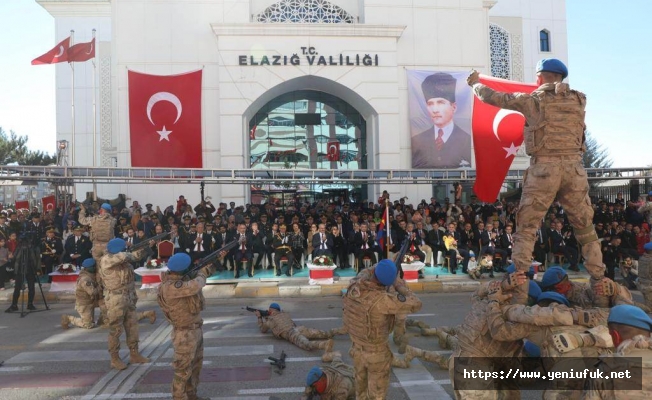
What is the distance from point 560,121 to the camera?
511 centimetres

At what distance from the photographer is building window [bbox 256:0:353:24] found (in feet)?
66.8

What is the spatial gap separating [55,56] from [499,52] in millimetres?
22516

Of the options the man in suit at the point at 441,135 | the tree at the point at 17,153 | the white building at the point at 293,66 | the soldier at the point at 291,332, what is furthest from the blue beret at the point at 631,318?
the tree at the point at 17,153

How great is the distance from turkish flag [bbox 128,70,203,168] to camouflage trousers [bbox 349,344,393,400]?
1610 centimetres

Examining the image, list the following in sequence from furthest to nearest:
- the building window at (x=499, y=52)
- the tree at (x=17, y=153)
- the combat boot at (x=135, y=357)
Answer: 1. the tree at (x=17, y=153)
2. the building window at (x=499, y=52)
3. the combat boot at (x=135, y=357)

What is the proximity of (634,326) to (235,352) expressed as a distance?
224 inches

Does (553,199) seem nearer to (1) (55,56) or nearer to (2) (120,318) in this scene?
(2) (120,318)

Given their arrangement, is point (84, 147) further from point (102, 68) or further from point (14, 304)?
point (14, 304)

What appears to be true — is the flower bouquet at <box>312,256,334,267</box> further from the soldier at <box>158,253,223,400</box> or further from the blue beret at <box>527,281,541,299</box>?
the blue beret at <box>527,281,541,299</box>

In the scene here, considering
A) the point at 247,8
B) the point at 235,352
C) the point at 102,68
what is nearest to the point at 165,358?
the point at 235,352

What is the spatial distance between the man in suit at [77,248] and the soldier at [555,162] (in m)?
11.7

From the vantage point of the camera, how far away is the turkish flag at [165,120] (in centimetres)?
1903

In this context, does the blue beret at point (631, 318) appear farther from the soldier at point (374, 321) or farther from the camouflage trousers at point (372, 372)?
the camouflage trousers at point (372, 372)

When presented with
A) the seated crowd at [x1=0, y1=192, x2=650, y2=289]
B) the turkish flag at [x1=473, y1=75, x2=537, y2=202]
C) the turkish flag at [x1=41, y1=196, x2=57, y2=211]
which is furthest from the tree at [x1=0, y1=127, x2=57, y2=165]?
the turkish flag at [x1=473, y1=75, x2=537, y2=202]
